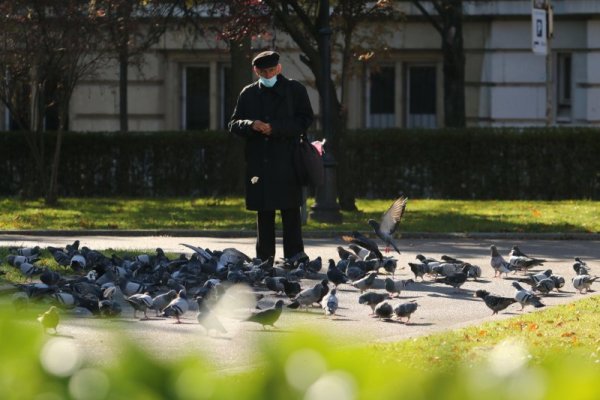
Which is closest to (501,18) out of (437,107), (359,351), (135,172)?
(437,107)

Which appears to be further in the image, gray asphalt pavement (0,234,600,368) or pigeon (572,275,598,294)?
pigeon (572,275,598,294)

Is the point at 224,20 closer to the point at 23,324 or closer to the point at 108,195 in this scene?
the point at 108,195

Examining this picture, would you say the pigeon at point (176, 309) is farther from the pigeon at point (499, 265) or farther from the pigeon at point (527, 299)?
the pigeon at point (499, 265)

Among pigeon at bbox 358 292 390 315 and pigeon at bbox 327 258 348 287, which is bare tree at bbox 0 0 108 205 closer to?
pigeon at bbox 327 258 348 287

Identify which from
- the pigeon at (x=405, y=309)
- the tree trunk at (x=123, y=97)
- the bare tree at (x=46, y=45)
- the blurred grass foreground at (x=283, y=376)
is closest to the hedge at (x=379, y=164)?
the tree trunk at (x=123, y=97)

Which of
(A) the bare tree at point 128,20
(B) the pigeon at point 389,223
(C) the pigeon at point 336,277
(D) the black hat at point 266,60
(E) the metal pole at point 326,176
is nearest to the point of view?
(C) the pigeon at point 336,277

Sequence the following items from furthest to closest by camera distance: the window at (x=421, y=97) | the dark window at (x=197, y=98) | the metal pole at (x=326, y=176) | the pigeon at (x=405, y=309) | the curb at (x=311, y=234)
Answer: the dark window at (x=197, y=98)
the window at (x=421, y=97)
the metal pole at (x=326, y=176)
the curb at (x=311, y=234)
the pigeon at (x=405, y=309)

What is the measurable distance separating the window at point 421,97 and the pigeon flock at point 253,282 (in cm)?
1868

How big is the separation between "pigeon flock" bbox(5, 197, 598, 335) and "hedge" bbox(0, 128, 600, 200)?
12474 mm

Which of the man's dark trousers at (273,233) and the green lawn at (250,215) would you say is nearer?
the man's dark trousers at (273,233)

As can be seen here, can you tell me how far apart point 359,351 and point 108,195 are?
27.2 meters

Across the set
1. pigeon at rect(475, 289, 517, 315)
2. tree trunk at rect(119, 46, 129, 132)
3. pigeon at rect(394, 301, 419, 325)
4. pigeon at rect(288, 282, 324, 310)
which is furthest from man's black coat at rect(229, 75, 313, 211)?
tree trunk at rect(119, 46, 129, 132)

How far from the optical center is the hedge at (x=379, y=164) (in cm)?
2625

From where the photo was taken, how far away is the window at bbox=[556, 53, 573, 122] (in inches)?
1241
